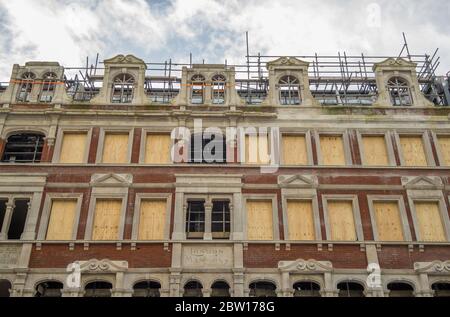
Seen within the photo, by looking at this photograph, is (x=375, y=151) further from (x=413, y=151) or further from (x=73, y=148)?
(x=73, y=148)

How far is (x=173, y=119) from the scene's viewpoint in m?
26.3

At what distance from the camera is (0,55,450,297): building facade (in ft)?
72.9

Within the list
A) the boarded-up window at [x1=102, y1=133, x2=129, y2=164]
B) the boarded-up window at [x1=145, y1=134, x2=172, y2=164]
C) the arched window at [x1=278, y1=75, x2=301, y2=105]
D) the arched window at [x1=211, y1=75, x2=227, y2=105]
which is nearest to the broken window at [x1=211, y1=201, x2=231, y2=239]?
the boarded-up window at [x1=145, y1=134, x2=172, y2=164]

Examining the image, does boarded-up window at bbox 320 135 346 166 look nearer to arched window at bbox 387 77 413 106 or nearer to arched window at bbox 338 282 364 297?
arched window at bbox 387 77 413 106

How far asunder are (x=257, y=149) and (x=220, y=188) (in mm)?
2955

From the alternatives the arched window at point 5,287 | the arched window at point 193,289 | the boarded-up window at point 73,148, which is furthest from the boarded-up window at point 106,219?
the arched window at point 5,287

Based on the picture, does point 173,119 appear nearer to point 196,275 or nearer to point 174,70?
point 174,70

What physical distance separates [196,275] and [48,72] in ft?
46.0

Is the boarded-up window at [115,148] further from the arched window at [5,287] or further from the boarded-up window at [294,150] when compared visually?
the boarded-up window at [294,150]

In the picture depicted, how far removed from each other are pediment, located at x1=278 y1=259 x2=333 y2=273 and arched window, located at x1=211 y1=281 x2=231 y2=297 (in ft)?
8.10

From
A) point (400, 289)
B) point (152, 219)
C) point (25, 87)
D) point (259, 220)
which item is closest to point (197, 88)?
point (152, 219)

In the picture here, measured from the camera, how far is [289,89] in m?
27.9

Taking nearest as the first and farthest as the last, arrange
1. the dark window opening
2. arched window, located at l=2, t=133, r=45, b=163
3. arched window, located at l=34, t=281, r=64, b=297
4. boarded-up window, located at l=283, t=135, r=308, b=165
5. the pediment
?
the pediment → arched window, located at l=34, t=281, r=64, b=297 → the dark window opening → boarded-up window, located at l=283, t=135, r=308, b=165 → arched window, located at l=2, t=133, r=45, b=163

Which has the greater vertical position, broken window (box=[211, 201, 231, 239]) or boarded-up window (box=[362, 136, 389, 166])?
boarded-up window (box=[362, 136, 389, 166])
